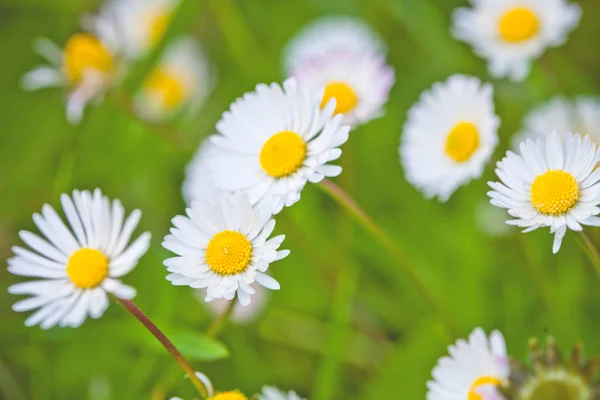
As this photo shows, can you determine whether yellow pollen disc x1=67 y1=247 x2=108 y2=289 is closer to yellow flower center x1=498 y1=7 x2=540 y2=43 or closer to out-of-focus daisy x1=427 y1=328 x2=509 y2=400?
out-of-focus daisy x1=427 y1=328 x2=509 y2=400

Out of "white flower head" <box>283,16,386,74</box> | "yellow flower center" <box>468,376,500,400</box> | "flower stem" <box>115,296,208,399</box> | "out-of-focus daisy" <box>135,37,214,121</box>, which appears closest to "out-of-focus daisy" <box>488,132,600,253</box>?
"yellow flower center" <box>468,376,500,400</box>

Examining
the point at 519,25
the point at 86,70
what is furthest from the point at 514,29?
the point at 86,70

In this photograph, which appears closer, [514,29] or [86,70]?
[514,29]

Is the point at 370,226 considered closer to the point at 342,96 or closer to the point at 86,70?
the point at 342,96

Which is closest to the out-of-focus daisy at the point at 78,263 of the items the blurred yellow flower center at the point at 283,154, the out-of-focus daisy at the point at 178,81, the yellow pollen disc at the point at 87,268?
the yellow pollen disc at the point at 87,268

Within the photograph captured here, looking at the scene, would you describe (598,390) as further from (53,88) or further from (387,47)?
(53,88)

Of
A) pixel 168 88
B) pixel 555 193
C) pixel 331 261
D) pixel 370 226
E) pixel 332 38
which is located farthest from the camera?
pixel 168 88

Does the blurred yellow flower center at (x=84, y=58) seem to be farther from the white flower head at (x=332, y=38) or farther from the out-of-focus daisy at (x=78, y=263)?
the out-of-focus daisy at (x=78, y=263)

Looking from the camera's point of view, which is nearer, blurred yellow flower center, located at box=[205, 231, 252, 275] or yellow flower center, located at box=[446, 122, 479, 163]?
blurred yellow flower center, located at box=[205, 231, 252, 275]
